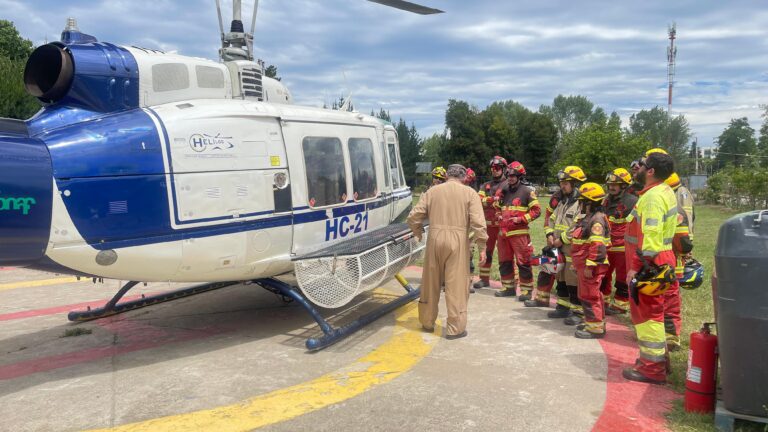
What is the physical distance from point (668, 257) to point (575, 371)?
139cm

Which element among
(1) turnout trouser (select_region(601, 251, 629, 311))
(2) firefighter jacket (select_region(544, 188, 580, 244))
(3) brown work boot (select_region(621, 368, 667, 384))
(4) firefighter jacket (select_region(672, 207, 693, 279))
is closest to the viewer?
(3) brown work boot (select_region(621, 368, 667, 384))

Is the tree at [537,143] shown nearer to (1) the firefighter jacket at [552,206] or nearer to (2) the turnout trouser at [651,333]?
(1) the firefighter jacket at [552,206]

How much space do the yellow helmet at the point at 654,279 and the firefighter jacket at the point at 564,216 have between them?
5.45 feet

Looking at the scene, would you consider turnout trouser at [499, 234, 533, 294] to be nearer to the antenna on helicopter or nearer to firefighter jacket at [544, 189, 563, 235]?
firefighter jacket at [544, 189, 563, 235]

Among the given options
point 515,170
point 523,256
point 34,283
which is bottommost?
point 34,283

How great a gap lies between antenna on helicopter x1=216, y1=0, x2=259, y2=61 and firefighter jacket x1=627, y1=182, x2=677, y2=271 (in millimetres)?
4823

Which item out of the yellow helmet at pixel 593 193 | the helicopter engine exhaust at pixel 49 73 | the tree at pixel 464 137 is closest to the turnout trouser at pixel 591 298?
the yellow helmet at pixel 593 193

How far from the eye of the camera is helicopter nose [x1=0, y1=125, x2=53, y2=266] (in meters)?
3.97

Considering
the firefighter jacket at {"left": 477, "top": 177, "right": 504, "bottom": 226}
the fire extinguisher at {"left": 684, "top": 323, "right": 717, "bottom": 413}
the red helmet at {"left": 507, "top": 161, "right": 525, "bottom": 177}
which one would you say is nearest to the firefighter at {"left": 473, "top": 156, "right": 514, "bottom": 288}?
the firefighter jacket at {"left": 477, "top": 177, "right": 504, "bottom": 226}

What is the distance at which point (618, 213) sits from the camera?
21.8ft

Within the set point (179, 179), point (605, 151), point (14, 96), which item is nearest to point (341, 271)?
point (179, 179)

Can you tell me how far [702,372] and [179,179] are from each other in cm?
466

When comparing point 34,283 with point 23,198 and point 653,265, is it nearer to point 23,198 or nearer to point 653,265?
point 23,198

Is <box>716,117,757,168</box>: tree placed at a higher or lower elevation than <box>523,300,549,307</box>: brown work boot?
higher
